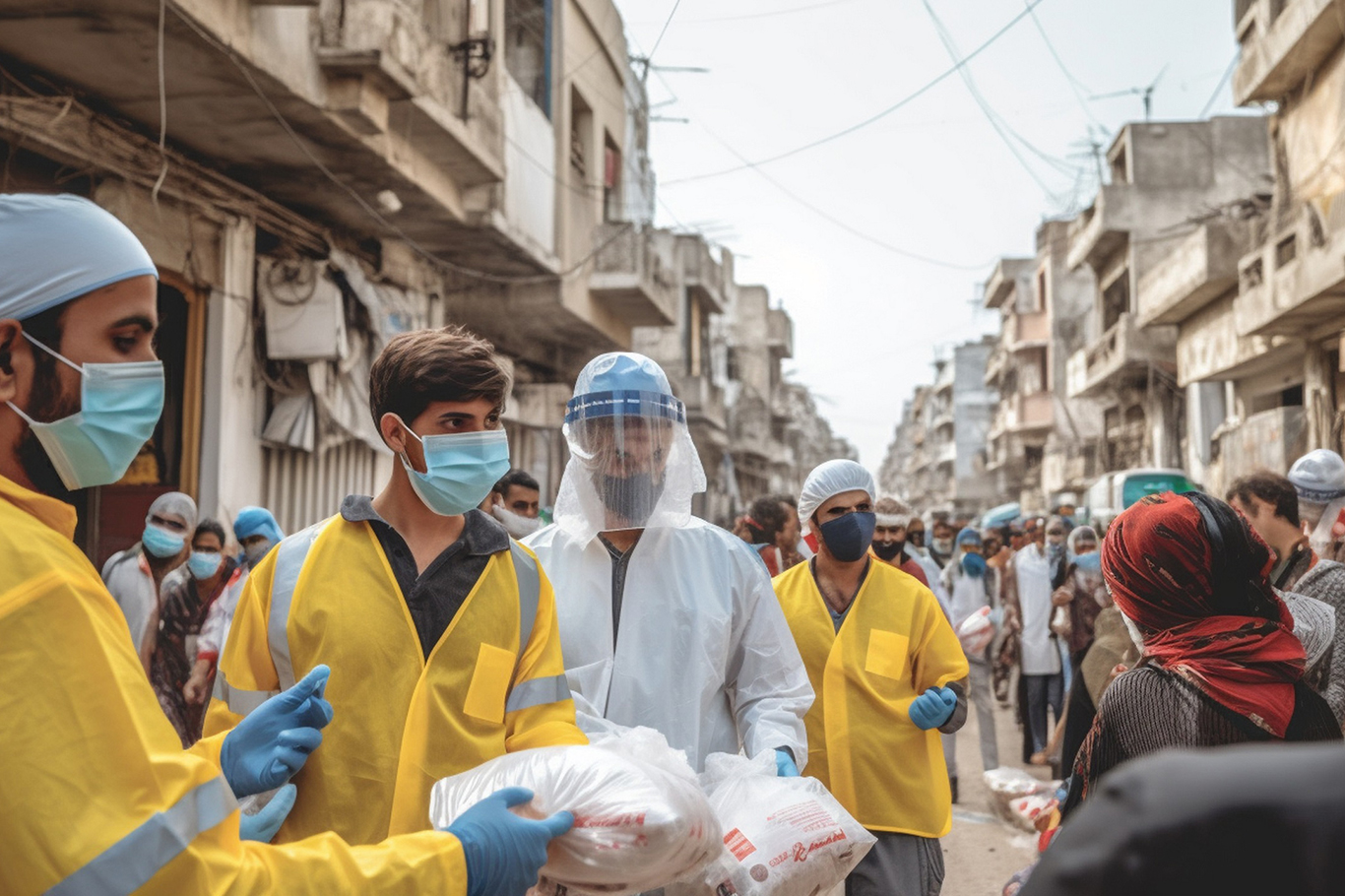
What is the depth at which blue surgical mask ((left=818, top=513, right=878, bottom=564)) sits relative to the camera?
4.16m

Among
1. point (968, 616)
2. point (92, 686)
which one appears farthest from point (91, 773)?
point (968, 616)

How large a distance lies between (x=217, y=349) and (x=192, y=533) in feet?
9.93

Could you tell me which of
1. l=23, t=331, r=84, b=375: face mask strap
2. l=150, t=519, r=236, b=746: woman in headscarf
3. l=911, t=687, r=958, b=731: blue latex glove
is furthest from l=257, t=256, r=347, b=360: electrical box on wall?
l=23, t=331, r=84, b=375: face mask strap

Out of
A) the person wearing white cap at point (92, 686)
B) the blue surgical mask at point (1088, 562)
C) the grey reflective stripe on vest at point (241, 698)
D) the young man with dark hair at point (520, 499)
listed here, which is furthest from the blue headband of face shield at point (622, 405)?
the blue surgical mask at point (1088, 562)

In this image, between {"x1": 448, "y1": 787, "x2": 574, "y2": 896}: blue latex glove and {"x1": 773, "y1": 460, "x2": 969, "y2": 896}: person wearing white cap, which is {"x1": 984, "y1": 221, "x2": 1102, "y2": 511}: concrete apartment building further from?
{"x1": 448, "y1": 787, "x2": 574, "y2": 896}: blue latex glove

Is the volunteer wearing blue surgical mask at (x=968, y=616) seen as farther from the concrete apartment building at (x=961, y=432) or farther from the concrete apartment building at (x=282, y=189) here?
the concrete apartment building at (x=961, y=432)

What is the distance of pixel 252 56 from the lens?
7.11 meters

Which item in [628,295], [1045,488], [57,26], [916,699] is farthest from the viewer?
[1045,488]

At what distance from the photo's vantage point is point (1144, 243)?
28.3 meters

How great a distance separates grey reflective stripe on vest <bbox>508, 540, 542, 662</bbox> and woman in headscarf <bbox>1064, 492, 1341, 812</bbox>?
1.20m

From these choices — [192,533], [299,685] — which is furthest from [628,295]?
[299,685]

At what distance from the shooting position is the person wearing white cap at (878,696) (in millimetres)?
3781

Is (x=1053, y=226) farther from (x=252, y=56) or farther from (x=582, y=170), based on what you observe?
(x=252, y=56)

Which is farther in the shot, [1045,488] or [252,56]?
[1045,488]
